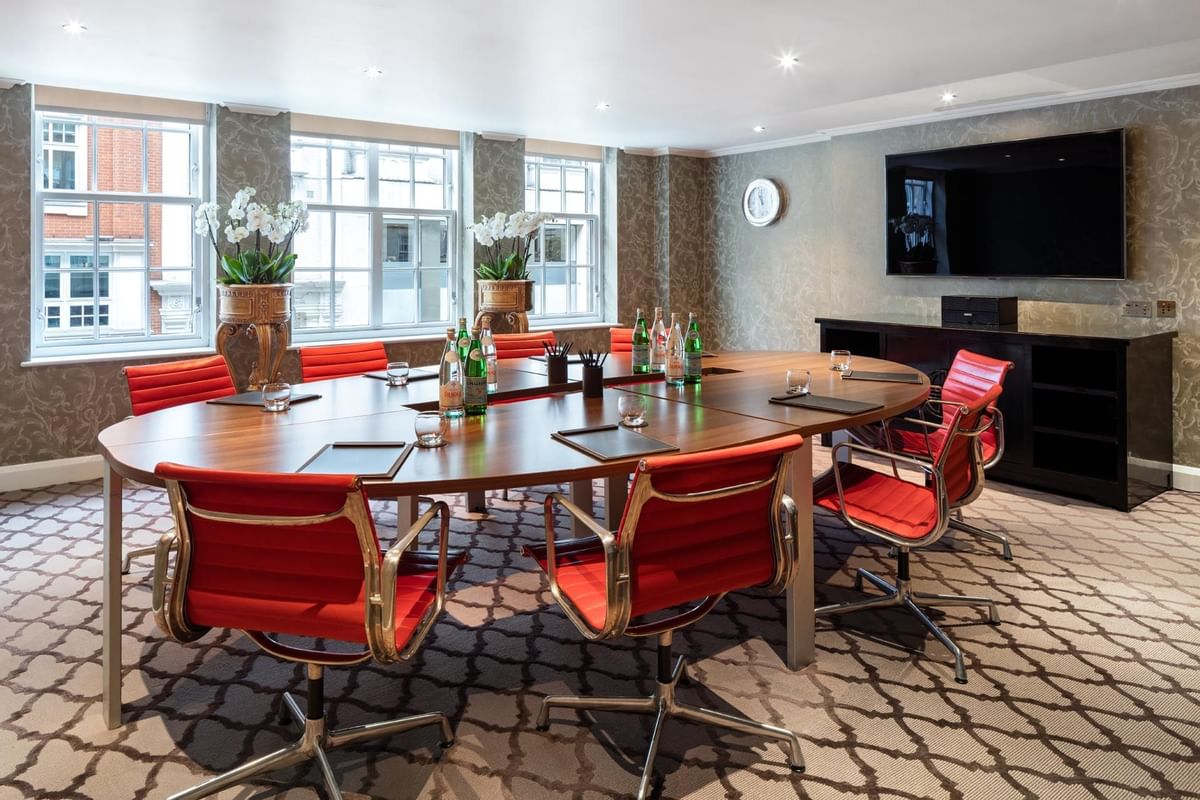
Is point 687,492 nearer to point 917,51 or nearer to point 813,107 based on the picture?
point 917,51

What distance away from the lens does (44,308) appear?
516cm

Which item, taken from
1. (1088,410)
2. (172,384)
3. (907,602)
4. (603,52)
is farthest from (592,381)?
(1088,410)

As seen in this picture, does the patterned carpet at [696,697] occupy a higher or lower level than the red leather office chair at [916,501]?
lower

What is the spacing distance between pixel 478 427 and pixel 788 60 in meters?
2.92

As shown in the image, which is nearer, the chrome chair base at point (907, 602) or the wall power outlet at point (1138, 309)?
the chrome chair base at point (907, 602)

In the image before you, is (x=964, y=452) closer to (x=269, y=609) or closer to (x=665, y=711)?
(x=665, y=711)

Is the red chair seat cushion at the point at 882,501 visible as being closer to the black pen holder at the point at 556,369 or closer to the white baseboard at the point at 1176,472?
the black pen holder at the point at 556,369

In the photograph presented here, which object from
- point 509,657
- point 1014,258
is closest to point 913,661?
point 509,657

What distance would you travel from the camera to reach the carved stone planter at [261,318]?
4.99 meters

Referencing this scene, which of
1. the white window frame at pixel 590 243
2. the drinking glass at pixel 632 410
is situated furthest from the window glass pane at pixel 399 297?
the drinking glass at pixel 632 410

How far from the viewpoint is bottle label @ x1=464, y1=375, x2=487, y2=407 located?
2.71 meters

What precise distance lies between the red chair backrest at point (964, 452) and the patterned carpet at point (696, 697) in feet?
1.72

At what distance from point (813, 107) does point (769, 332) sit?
227cm

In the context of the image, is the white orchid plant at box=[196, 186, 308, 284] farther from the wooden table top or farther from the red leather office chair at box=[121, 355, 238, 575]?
the wooden table top
